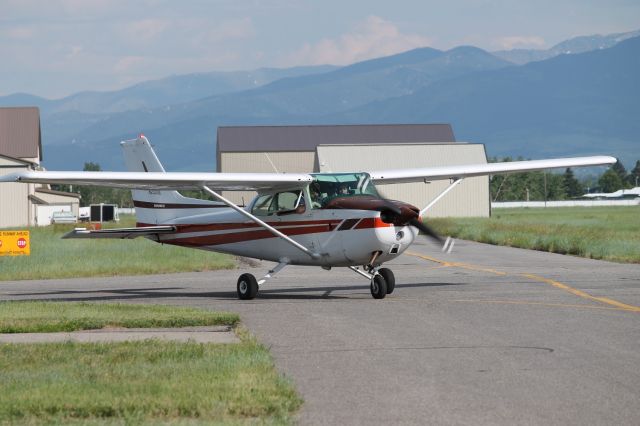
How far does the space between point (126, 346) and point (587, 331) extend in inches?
199

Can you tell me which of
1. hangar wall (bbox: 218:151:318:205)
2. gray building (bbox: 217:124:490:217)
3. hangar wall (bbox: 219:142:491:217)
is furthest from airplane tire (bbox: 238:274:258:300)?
hangar wall (bbox: 218:151:318:205)

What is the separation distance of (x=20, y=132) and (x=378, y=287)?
262ft

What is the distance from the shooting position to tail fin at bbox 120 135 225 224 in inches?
828

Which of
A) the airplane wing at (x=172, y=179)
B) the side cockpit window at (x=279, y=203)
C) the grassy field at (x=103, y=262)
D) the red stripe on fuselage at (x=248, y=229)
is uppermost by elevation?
the airplane wing at (x=172, y=179)

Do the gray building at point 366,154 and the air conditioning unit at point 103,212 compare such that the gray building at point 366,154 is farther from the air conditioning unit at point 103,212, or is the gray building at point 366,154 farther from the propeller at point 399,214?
the propeller at point 399,214

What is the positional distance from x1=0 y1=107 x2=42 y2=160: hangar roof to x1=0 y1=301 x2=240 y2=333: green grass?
76.2 metres

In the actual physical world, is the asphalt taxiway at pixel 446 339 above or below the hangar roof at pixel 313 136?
below

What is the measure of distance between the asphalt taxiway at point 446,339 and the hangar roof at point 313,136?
7762 cm

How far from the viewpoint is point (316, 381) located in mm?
9164

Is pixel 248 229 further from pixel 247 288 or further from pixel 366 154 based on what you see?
pixel 366 154

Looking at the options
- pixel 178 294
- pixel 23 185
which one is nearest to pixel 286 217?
pixel 178 294

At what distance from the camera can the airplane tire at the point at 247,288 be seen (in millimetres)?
18344

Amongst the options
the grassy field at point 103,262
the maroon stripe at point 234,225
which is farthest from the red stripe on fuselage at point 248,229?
the grassy field at point 103,262

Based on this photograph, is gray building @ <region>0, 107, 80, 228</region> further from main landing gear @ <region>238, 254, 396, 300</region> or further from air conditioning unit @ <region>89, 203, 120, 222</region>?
main landing gear @ <region>238, 254, 396, 300</region>
